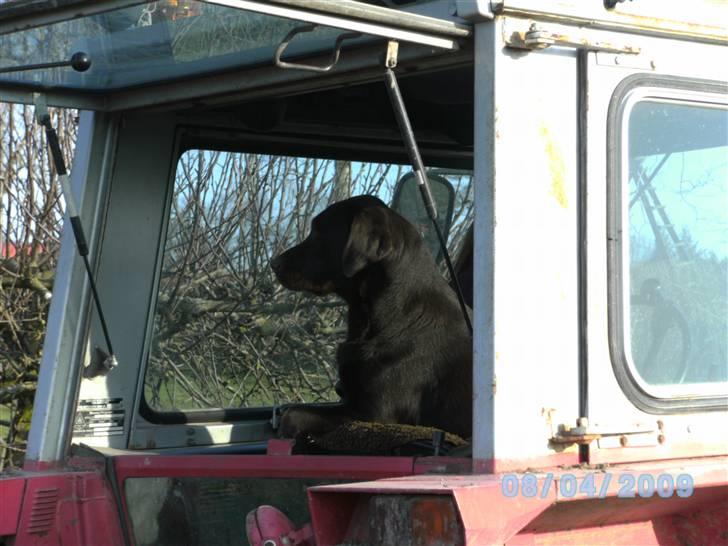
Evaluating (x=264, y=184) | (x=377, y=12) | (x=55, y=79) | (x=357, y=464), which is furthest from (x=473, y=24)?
(x=264, y=184)

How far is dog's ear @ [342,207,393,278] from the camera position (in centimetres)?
363

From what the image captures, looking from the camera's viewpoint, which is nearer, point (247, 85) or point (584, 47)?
point (584, 47)

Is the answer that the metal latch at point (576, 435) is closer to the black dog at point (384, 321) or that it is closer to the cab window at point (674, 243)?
the cab window at point (674, 243)

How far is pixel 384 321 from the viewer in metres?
3.59

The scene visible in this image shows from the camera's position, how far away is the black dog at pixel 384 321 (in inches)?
134

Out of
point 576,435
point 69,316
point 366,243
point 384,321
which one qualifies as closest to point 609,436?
point 576,435

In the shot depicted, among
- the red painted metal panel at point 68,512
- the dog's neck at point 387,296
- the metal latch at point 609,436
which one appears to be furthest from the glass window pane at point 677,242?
the red painted metal panel at point 68,512

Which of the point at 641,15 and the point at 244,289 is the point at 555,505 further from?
the point at 244,289

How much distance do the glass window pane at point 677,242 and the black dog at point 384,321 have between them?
3.09ft

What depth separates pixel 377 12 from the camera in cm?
232

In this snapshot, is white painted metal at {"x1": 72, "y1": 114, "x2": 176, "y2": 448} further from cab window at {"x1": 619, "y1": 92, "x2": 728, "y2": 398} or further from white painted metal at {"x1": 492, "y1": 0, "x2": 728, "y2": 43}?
cab window at {"x1": 619, "y1": 92, "x2": 728, "y2": 398}

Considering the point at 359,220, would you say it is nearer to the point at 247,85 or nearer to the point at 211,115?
the point at 211,115

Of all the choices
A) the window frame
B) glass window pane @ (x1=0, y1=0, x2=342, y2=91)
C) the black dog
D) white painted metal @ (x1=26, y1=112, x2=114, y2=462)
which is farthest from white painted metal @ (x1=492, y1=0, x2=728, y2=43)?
white painted metal @ (x1=26, y1=112, x2=114, y2=462)

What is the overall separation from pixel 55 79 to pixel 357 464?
1.25 m
